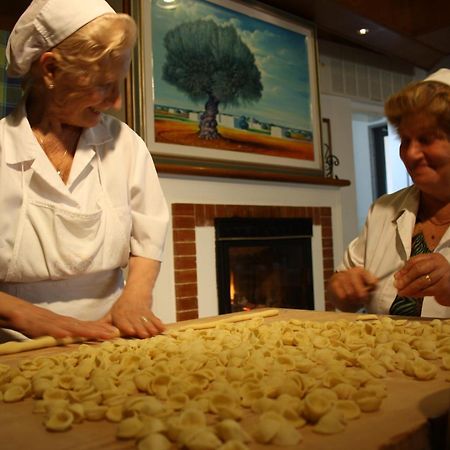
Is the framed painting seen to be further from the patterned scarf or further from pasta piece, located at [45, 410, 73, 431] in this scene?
pasta piece, located at [45, 410, 73, 431]

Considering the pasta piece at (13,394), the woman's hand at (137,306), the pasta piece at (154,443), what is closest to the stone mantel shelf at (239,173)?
the woman's hand at (137,306)

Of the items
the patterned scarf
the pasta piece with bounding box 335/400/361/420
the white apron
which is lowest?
the pasta piece with bounding box 335/400/361/420

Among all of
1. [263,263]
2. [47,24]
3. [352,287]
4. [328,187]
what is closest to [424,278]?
[352,287]

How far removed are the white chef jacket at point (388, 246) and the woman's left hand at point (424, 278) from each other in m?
0.20

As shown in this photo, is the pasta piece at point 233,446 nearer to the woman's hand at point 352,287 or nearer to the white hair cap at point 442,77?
the woman's hand at point 352,287

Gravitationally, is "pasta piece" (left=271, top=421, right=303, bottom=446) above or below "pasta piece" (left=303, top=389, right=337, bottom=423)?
below

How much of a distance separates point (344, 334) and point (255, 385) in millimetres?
371

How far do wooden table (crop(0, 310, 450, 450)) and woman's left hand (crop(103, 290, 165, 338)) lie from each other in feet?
1.42

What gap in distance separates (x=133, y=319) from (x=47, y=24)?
0.67 m

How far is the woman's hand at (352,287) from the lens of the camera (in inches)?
52.1

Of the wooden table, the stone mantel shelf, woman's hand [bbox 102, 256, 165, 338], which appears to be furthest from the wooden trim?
the wooden table

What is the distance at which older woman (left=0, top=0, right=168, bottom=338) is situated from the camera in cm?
110

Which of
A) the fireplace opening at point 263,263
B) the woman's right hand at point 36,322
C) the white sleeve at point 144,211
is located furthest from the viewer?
the fireplace opening at point 263,263

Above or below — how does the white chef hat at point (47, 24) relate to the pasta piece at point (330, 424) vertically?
above
